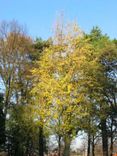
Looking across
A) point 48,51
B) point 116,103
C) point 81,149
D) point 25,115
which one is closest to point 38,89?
point 48,51

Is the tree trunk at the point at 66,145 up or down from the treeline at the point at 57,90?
down

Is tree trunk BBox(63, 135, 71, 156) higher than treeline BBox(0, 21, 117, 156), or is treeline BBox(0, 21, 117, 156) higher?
treeline BBox(0, 21, 117, 156)

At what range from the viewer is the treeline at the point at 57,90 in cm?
2603

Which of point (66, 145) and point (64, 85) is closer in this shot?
point (64, 85)

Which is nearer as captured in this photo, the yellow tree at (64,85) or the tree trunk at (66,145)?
the yellow tree at (64,85)

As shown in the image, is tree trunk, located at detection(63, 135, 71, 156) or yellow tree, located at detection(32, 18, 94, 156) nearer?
yellow tree, located at detection(32, 18, 94, 156)

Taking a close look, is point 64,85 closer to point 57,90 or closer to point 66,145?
point 57,90

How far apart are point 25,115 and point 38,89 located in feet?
26.0

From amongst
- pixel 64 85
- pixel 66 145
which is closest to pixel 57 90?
pixel 64 85

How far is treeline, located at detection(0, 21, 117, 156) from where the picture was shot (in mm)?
26031

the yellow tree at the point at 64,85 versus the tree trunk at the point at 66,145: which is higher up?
the yellow tree at the point at 64,85

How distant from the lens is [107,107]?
35.5 meters

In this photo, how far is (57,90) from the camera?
1002 inches

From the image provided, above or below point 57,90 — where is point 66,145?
below
